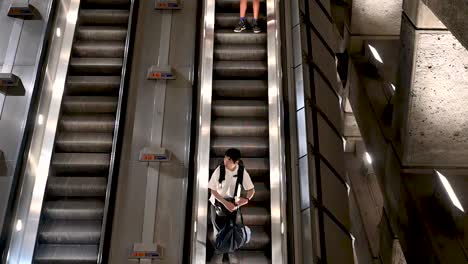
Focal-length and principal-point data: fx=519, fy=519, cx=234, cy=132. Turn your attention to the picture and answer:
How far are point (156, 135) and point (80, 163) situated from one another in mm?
1187

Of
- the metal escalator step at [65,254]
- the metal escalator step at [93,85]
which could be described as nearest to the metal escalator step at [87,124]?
the metal escalator step at [93,85]

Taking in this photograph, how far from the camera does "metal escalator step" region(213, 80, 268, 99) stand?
329 inches

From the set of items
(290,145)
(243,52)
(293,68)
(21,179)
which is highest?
(243,52)

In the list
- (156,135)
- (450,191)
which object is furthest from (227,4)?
(450,191)

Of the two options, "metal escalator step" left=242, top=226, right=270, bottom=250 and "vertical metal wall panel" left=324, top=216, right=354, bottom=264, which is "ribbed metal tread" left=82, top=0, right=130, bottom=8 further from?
"vertical metal wall panel" left=324, top=216, right=354, bottom=264

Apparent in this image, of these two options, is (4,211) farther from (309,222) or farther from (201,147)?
(309,222)

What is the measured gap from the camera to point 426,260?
544 cm

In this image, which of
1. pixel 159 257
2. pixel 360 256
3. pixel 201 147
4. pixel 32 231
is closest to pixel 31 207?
pixel 32 231

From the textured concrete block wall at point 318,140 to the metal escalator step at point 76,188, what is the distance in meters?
2.91

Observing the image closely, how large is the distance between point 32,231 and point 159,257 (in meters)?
1.69

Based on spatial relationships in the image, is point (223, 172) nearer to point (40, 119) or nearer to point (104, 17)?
point (40, 119)

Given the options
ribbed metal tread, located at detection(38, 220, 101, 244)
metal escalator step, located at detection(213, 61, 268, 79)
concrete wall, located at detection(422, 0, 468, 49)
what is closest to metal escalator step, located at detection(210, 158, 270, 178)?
metal escalator step, located at detection(213, 61, 268, 79)

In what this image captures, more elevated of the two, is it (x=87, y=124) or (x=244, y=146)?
(x=87, y=124)

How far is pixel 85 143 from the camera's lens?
7.76 m
